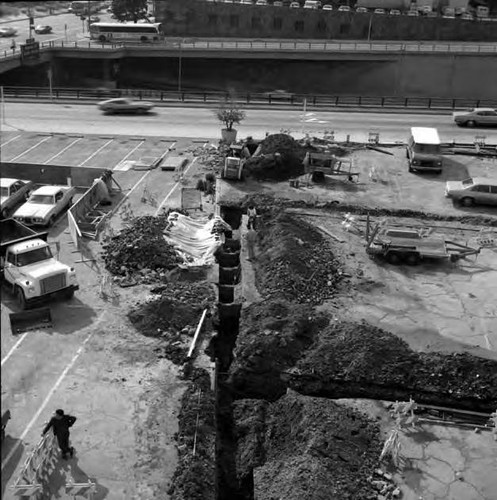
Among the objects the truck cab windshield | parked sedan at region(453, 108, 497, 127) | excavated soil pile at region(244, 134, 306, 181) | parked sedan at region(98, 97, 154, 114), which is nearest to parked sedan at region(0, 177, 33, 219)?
the truck cab windshield

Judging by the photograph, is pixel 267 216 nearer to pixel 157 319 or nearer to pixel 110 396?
pixel 157 319

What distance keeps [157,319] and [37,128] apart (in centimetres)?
2879

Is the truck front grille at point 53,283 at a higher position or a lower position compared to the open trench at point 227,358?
higher

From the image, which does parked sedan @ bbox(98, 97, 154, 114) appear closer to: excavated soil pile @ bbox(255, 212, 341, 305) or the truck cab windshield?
excavated soil pile @ bbox(255, 212, 341, 305)

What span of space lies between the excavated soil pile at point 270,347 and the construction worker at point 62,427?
5.75m

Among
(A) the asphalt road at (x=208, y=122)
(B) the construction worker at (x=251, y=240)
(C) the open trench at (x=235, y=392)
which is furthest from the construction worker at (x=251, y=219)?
(A) the asphalt road at (x=208, y=122)

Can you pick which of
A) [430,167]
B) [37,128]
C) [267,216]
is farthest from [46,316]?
[37,128]

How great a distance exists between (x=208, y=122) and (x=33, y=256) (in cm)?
2816

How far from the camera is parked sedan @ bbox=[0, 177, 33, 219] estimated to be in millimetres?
29484

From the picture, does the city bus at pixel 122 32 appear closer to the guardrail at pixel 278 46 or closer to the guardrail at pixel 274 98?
the guardrail at pixel 278 46

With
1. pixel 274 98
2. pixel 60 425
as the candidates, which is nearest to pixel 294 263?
pixel 60 425

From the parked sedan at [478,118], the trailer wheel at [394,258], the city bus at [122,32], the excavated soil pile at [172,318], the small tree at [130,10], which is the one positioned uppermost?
the small tree at [130,10]

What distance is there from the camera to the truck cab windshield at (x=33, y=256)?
2177 cm

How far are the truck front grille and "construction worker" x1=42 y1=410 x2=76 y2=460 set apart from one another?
6788mm
